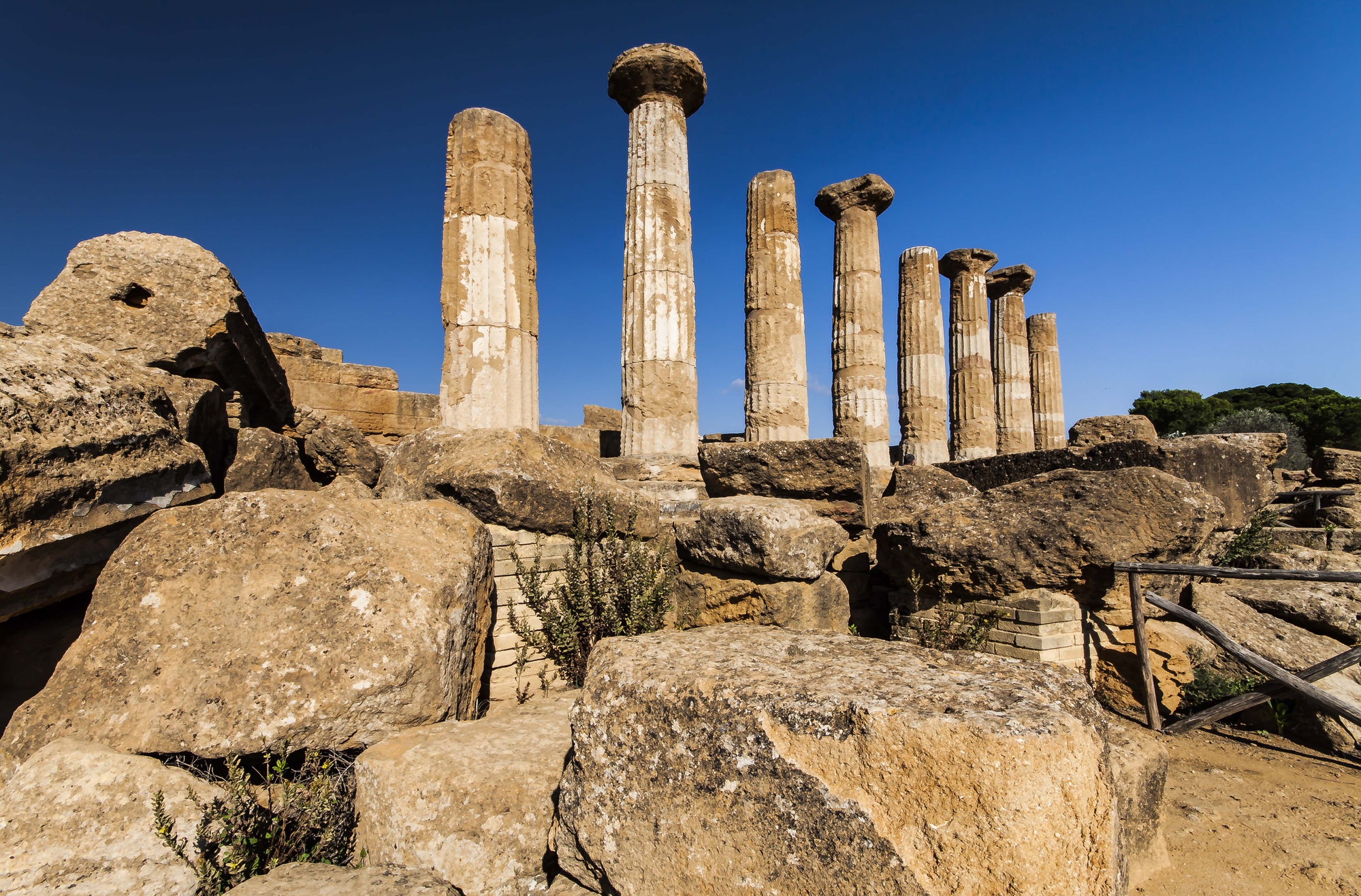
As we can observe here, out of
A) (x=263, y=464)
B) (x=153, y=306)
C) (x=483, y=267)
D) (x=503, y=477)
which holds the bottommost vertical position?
(x=503, y=477)

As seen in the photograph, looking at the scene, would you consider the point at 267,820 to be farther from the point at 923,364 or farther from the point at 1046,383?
the point at 1046,383

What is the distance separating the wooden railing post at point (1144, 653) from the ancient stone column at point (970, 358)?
31.3 feet

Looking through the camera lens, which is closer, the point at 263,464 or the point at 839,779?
the point at 839,779

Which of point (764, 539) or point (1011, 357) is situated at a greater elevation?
point (1011, 357)

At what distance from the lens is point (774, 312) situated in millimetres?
10242

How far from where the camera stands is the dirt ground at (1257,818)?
2797mm

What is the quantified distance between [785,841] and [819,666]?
1.63ft

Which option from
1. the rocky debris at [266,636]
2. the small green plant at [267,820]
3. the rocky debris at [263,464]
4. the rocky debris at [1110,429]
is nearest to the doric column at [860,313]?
the rocky debris at [1110,429]

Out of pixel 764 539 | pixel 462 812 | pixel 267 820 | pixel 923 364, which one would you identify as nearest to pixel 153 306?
pixel 267 820

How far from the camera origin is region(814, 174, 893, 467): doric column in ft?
38.5

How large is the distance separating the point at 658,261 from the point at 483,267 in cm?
231

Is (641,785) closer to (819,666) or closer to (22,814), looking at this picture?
(819,666)

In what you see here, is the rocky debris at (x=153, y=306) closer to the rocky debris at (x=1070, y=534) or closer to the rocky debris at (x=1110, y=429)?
the rocky debris at (x=1070, y=534)

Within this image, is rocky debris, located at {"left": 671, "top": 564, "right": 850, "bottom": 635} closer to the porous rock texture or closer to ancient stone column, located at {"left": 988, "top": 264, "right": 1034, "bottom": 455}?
the porous rock texture
